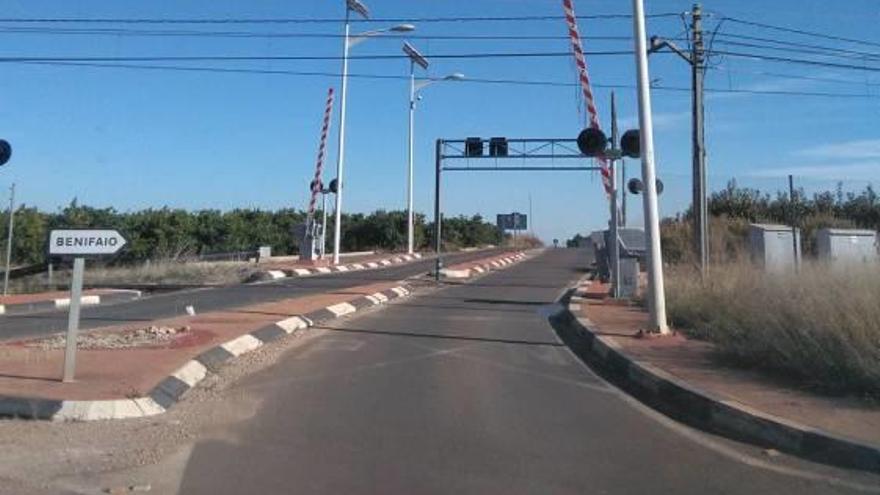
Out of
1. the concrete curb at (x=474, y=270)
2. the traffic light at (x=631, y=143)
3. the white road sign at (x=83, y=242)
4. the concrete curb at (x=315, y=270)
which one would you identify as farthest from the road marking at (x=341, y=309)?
the concrete curb at (x=474, y=270)

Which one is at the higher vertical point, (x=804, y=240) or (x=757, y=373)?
(x=804, y=240)

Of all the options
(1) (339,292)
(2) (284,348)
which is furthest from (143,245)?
(2) (284,348)

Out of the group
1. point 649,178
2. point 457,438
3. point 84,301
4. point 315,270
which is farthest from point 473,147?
point 457,438

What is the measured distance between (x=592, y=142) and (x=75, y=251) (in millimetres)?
9328

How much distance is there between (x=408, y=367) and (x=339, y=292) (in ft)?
39.1

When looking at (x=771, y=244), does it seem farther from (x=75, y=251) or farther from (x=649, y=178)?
(x=75, y=251)

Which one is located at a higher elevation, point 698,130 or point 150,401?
point 698,130

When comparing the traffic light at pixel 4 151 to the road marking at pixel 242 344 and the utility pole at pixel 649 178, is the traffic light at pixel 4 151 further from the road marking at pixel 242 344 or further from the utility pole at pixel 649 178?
the utility pole at pixel 649 178

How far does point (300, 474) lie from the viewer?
648 cm

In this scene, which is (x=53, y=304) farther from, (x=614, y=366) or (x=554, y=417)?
(x=554, y=417)

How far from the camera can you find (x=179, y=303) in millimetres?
20875

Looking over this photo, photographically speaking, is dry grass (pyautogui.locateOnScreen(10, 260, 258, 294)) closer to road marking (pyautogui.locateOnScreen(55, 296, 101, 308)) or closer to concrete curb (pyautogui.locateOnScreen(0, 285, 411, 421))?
road marking (pyautogui.locateOnScreen(55, 296, 101, 308))

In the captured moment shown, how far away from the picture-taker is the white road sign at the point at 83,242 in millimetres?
9305

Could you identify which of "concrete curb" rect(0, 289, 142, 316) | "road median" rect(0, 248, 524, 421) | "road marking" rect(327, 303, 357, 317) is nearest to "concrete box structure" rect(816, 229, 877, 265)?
"road marking" rect(327, 303, 357, 317)
